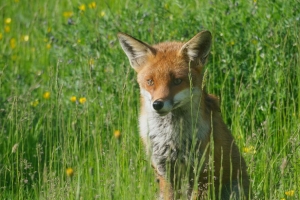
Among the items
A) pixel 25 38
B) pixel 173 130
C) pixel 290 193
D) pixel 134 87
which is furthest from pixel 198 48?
pixel 25 38

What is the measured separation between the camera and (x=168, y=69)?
5301 millimetres

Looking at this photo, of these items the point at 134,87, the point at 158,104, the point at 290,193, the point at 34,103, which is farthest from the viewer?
the point at 34,103

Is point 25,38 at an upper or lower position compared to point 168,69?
upper

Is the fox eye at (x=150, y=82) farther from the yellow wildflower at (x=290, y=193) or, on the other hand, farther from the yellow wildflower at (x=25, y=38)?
the yellow wildflower at (x=25, y=38)

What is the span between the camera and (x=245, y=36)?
265 inches

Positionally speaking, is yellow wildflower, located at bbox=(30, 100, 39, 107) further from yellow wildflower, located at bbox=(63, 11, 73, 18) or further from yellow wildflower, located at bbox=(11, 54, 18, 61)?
yellow wildflower, located at bbox=(63, 11, 73, 18)

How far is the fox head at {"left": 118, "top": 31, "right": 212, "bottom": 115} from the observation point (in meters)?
5.12

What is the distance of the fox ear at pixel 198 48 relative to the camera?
5340 millimetres

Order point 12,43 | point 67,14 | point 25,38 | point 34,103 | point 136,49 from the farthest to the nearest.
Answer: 1. point 67,14
2. point 12,43
3. point 25,38
4. point 34,103
5. point 136,49

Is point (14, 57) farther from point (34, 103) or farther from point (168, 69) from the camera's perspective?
point (168, 69)

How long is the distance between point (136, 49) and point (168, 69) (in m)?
0.43

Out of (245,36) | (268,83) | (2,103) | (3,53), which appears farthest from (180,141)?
(3,53)

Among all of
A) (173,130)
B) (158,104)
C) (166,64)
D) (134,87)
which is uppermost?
(166,64)

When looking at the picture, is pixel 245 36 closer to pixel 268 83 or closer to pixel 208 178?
pixel 268 83
